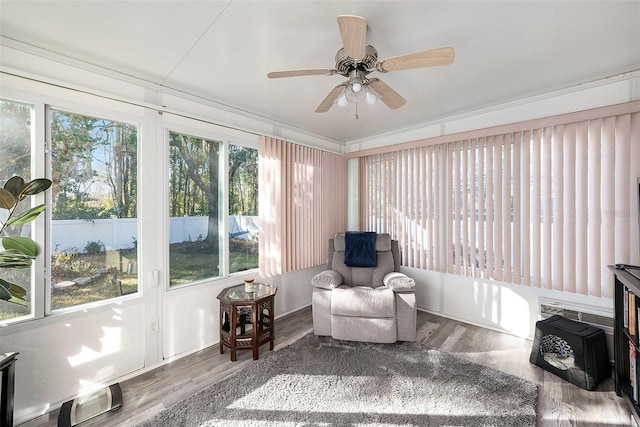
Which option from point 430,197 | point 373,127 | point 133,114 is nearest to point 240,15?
point 133,114

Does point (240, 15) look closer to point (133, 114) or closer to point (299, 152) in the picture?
point (133, 114)

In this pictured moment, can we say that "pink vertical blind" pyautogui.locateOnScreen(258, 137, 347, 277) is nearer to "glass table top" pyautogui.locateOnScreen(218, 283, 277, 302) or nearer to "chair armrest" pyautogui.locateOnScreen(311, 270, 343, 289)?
"glass table top" pyautogui.locateOnScreen(218, 283, 277, 302)

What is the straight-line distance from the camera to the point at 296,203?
10.9 feet

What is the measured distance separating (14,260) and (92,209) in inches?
28.4

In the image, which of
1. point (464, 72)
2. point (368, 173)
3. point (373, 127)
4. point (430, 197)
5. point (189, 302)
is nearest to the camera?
point (464, 72)

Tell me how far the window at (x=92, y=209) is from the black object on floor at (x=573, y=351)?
11.5 ft

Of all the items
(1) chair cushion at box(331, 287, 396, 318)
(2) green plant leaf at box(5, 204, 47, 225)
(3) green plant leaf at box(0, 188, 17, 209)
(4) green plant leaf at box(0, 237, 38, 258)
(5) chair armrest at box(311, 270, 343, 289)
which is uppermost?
(3) green plant leaf at box(0, 188, 17, 209)

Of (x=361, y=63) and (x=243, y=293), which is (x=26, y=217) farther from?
(x=361, y=63)

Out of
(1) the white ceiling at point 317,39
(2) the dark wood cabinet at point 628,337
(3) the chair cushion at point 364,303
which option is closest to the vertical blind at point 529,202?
(2) the dark wood cabinet at point 628,337

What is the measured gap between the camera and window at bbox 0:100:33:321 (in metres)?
1.67

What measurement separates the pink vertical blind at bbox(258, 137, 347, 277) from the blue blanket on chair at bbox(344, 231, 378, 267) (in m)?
0.58

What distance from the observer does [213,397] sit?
183 centimetres

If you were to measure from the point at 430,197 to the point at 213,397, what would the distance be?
2.97 metres

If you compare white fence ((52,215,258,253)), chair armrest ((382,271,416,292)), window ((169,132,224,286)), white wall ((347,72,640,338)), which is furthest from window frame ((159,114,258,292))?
white wall ((347,72,640,338))
